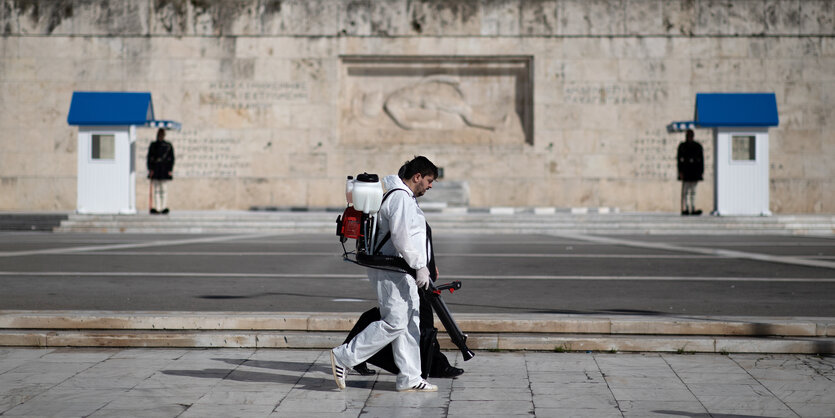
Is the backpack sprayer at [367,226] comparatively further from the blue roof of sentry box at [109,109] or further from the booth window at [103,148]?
the booth window at [103,148]

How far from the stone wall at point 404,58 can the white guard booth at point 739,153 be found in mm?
4469

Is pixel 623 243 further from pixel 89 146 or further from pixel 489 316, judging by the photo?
pixel 89 146

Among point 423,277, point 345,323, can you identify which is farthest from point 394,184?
point 345,323

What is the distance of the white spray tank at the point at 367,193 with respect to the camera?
223 inches

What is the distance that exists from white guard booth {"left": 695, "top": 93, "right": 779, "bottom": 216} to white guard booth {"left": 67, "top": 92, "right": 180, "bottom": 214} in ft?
42.2

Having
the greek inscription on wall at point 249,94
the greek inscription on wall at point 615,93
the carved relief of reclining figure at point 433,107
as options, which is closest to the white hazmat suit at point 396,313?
the greek inscription on wall at point 249,94

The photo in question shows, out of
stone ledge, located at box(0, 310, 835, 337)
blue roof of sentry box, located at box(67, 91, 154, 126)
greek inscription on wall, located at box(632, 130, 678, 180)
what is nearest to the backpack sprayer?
stone ledge, located at box(0, 310, 835, 337)

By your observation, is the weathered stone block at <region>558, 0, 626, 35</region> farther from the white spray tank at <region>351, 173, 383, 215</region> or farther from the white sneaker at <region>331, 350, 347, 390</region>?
the white sneaker at <region>331, 350, 347, 390</region>

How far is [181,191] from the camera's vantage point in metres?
26.8

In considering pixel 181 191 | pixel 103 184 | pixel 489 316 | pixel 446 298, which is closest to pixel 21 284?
pixel 446 298

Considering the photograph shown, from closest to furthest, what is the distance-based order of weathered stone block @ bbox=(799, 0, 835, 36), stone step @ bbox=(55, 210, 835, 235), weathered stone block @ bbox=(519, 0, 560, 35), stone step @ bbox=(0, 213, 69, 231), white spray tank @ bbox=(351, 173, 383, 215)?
1. white spray tank @ bbox=(351, 173, 383, 215)
2. stone step @ bbox=(55, 210, 835, 235)
3. stone step @ bbox=(0, 213, 69, 231)
4. weathered stone block @ bbox=(799, 0, 835, 36)
5. weathered stone block @ bbox=(519, 0, 560, 35)

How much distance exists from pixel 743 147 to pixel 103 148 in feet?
47.7

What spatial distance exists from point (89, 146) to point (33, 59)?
637 cm

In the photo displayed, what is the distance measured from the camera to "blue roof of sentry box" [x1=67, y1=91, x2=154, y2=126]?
70.6ft
